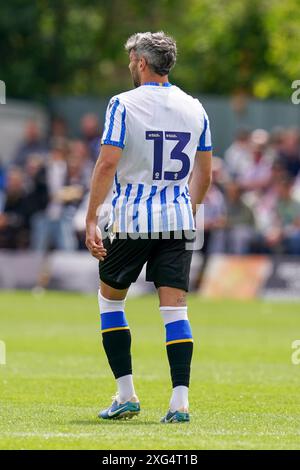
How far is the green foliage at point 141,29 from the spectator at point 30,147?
4625mm

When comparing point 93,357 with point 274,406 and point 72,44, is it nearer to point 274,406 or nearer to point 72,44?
point 274,406

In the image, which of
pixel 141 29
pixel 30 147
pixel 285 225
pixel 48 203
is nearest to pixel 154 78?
pixel 285 225

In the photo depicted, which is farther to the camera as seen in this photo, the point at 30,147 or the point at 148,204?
the point at 30,147

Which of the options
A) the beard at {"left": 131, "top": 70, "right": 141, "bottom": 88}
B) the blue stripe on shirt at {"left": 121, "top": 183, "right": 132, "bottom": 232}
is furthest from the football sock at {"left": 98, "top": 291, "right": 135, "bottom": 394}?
the beard at {"left": 131, "top": 70, "right": 141, "bottom": 88}

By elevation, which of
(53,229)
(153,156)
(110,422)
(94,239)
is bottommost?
(110,422)

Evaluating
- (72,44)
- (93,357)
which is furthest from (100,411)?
(72,44)

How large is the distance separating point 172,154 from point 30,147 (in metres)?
19.5

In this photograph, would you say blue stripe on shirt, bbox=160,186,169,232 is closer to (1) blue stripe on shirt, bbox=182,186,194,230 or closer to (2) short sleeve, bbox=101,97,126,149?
(1) blue stripe on shirt, bbox=182,186,194,230

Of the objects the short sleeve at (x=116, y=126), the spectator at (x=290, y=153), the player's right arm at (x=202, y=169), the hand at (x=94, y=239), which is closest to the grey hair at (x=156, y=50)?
the short sleeve at (x=116, y=126)

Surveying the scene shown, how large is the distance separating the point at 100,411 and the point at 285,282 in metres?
13.6

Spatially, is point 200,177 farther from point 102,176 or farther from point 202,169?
point 102,176

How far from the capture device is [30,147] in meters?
28.0

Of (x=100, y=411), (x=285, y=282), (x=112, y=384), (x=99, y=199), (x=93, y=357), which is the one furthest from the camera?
(x=285, y=282)

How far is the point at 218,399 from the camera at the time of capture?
10.2 metres
